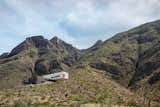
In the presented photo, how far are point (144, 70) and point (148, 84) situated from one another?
3425 centimetres

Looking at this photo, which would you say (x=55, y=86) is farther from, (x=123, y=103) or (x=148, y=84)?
(x=148, y=84)

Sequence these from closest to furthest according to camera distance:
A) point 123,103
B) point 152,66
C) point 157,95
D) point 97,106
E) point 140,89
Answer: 1. point 97,106
2. point 123,103
3. point 157,95
4. point 140,89
5. point 152,66

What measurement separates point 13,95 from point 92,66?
264 feet

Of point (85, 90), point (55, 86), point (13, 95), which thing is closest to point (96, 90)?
point (85, 90)

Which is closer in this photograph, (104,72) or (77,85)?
(77,85)

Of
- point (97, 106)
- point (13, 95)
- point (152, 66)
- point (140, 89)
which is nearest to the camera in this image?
point (97, 106)

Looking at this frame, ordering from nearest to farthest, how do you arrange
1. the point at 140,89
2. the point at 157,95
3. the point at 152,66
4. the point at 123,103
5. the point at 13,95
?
the point at 123,103, the point at 13,95, the point at 157,95, the point at 140,89, the point at 152,66

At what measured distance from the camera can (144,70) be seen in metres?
193

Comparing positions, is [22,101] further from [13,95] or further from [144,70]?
[144,70]

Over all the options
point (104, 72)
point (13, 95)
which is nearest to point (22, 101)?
point (13, 95)

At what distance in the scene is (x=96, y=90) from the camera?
125 m

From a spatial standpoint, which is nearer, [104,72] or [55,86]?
[55,86]

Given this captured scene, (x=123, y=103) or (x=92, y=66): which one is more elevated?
(x=92, y=66)

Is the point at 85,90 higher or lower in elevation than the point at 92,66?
lower
